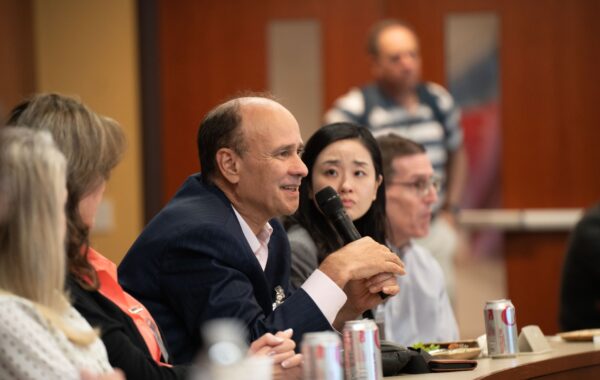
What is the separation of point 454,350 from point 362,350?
2.21ft

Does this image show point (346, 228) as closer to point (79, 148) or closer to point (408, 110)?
point (79, 148)

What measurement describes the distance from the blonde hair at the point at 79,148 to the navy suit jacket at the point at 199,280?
35 cm

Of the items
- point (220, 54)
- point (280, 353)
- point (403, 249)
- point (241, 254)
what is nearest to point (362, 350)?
point (280, 353)

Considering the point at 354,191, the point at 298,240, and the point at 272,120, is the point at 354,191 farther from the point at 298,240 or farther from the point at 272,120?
the point at 272,120

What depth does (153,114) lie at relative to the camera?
5867 millimetres

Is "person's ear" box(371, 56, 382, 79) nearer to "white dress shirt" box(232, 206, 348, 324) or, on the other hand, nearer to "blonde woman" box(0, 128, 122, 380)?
"white dress shirt" box(232, 206, 348, 324)

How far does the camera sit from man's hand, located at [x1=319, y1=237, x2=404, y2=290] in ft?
8.21

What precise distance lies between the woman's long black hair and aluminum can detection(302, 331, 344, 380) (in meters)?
1.18

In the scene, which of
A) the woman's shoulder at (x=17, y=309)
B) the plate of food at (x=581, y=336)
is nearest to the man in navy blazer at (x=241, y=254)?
the woman's shoulder at (x=17, y=309)

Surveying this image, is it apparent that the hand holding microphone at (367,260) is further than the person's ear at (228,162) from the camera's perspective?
No

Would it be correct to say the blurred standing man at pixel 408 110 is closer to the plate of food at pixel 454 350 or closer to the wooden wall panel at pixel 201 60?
the wooden wall panel at pixel 201 60

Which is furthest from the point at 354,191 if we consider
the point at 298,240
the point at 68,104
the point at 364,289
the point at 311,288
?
the point at 68,104

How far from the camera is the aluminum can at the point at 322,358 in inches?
74.6

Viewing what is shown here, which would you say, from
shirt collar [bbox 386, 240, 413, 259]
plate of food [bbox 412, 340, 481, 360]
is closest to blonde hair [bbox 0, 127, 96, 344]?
plate of food [bbox 412, 340, 481, 360]
